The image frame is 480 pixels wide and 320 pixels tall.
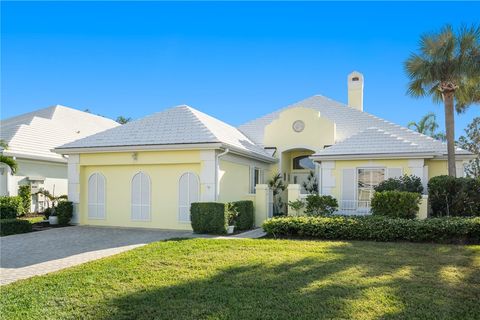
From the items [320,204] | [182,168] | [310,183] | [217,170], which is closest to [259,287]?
[217,170]

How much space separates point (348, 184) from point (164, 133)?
8.67 m

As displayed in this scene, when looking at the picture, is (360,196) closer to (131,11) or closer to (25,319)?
(131,11)

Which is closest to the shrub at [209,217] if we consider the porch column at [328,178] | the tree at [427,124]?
the porch column at [328,178]

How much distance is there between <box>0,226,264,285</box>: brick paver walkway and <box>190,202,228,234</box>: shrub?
565 mm

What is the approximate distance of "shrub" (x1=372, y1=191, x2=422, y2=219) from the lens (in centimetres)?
1459

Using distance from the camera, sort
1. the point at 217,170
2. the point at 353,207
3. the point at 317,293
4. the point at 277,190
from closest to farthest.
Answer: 1. the point at 317,293
2. the point at 217,170
3. the point at 353,207
4. the point at 277,190

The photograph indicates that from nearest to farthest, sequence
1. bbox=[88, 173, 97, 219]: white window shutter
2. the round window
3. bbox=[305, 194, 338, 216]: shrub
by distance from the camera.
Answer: bbox=[305, 194, 338, 216]: shrub
bbox=[88, 173, 97, 219]: white window shutter
the round window

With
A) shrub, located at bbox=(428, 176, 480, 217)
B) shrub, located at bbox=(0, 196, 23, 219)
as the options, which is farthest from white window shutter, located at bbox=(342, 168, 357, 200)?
shrub, located at bbox=(0, 196, 23, 219)

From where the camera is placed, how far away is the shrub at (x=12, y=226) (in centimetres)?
1464

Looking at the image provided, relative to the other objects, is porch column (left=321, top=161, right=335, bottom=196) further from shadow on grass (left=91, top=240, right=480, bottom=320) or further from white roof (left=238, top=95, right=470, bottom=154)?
shadow on grass (left=91, top=240, right=480, bottom=320)

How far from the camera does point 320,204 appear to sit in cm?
1650

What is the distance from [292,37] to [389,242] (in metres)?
8.76

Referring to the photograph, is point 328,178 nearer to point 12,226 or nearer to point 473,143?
point 12,226

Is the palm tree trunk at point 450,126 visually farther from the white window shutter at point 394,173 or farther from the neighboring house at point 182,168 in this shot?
the white window shutter at point 394,173
